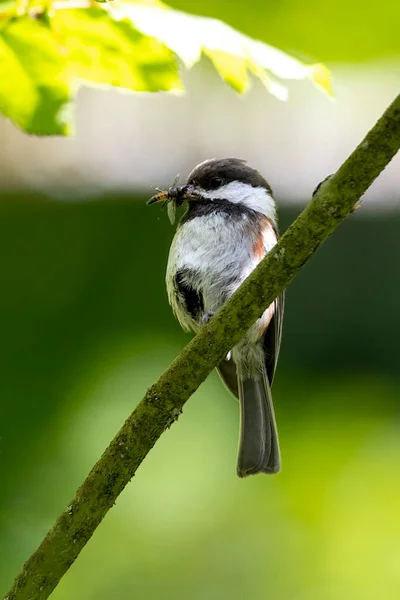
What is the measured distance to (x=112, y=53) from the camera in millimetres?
1445

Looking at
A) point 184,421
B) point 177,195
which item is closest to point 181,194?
point 177,195

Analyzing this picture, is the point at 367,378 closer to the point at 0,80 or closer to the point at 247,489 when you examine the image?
the point at 247,489

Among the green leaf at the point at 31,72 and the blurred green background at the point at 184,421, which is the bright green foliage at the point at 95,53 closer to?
the green leaf at the point at 31,72

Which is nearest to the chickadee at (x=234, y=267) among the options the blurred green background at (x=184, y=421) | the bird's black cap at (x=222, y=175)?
the bird's black cap at (x=222, y=175)

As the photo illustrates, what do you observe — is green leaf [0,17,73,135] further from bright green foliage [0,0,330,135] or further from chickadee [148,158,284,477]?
chickadee [148,158,284,477]

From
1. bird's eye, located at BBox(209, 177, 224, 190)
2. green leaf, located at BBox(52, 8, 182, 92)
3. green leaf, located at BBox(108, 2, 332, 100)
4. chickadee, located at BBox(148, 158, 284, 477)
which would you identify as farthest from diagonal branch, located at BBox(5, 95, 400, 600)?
bird's eye, located at BBox(209, 177, 224, 190)

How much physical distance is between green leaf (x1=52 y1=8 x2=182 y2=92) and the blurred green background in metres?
1.44

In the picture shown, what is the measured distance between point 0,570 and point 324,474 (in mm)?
1437

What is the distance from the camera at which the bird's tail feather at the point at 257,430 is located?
9.71 ft

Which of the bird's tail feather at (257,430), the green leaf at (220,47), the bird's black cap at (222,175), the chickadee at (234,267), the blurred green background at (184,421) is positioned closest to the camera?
the green leaf at (220,47)

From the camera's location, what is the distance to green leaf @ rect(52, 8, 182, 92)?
4.65 ft

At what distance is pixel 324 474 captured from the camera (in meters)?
3.49

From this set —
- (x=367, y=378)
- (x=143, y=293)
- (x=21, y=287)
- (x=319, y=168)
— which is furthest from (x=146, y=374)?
(x=319, y=168)

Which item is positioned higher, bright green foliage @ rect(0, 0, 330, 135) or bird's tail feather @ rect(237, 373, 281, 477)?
bird's tail feather @ rect(237, 373, 281, 477)
